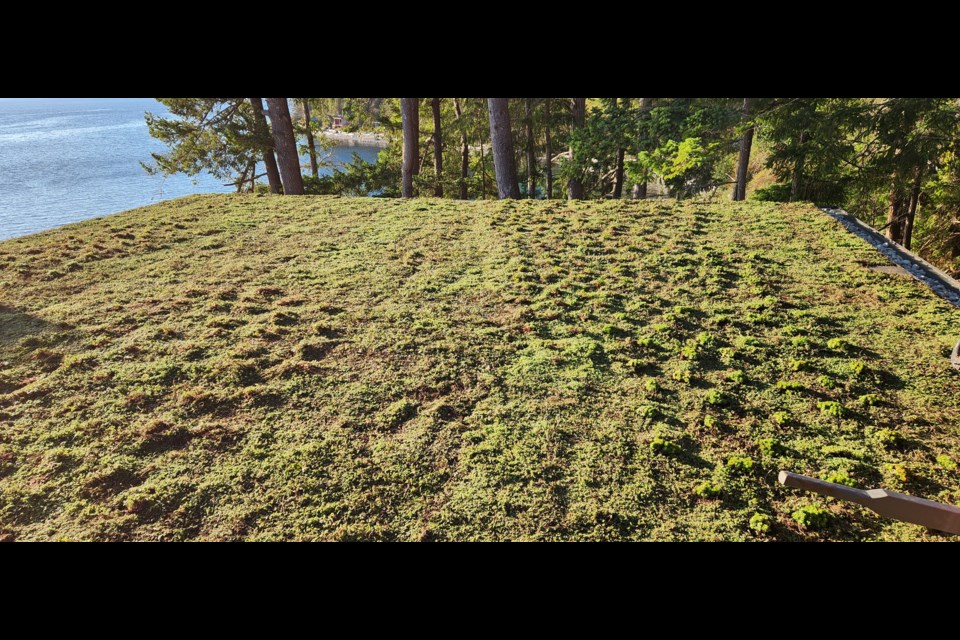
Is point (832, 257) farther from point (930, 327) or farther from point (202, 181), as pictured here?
point (202, 181)

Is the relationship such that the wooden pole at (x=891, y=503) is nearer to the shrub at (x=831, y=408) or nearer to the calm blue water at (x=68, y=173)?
the shrub at (x=831, y=408)

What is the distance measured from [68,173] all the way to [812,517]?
632 inches

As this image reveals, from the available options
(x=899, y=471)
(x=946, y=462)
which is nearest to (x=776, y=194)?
(x=946, y=462)

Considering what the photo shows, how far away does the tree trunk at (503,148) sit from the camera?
10251 mm

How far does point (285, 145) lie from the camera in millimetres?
11609

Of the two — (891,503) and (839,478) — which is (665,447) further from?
(891,503)

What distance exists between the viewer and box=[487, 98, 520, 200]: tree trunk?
10251mm

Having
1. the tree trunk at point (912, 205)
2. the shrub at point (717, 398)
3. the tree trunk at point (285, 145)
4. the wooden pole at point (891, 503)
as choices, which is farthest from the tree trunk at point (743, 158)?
the wooden pole at point (891, 503)

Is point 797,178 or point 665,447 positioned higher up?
point 797,178

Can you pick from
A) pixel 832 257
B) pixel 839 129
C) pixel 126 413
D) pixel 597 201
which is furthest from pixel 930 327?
pixel 126 413

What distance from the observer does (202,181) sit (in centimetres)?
1462

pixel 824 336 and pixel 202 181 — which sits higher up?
pixel 202 181
